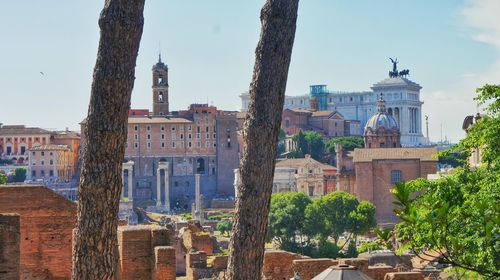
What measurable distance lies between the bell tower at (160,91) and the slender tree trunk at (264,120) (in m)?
75.9

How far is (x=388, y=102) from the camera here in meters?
110

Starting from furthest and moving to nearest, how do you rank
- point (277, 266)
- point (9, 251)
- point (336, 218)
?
1. point (336, 218)
2. point (277, 266)
3. point (9, 251)

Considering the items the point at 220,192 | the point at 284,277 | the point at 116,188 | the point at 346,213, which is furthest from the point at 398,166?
the point at 116,188

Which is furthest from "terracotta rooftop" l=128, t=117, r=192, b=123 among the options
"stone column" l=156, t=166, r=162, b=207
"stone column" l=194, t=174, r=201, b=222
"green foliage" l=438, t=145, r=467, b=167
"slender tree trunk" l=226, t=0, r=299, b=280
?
"slender tree trunk" l=226, t=0, r=299, b=280

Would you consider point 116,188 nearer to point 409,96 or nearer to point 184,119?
point 184,119

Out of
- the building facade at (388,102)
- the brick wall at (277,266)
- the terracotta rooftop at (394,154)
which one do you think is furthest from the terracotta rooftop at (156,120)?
the brick wall at (277,266)

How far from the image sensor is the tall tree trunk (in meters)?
5.30

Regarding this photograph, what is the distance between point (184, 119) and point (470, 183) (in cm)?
6898

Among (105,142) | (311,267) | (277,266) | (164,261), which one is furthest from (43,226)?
(105,142)

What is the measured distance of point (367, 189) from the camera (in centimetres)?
5584

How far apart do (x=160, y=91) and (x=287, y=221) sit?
39811 millimetres

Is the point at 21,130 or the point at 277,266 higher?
the point at 21,130

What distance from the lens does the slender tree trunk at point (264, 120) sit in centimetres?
564

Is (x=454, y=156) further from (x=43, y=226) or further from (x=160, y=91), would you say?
(x=160, y=91)
